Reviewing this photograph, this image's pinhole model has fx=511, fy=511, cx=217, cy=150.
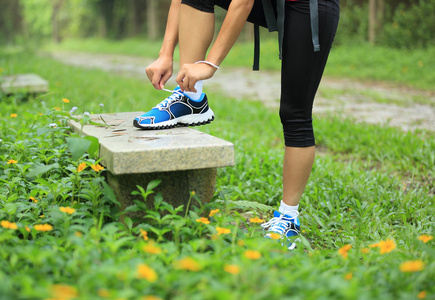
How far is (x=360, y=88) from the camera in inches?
284

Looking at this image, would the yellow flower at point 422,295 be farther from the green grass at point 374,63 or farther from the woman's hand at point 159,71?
the green grass at point 374,63

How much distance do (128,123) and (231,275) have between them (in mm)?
1295

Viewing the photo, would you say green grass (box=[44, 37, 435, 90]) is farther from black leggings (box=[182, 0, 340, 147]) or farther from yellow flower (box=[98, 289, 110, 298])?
yellow flower (box=[98, 289, 110, 298])

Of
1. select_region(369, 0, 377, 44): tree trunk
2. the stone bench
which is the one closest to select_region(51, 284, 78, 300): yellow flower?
the stone bench

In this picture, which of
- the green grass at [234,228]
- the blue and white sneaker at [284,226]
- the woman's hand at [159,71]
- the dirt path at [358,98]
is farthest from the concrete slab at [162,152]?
the dirt path at [358,98]

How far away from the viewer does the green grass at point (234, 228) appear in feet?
4.22

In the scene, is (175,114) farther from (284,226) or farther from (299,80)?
(284,226)

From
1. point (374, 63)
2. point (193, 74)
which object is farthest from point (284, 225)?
point (374, 63)

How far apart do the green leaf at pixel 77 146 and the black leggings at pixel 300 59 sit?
797 mm

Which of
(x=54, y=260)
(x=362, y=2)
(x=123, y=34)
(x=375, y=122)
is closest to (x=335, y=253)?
(x=54, y=260)

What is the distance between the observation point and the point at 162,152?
176 cm

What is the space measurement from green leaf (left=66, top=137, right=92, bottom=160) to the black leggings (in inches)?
31.4

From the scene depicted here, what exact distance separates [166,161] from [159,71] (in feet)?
2.13

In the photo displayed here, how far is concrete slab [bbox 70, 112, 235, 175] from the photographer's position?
174cm
